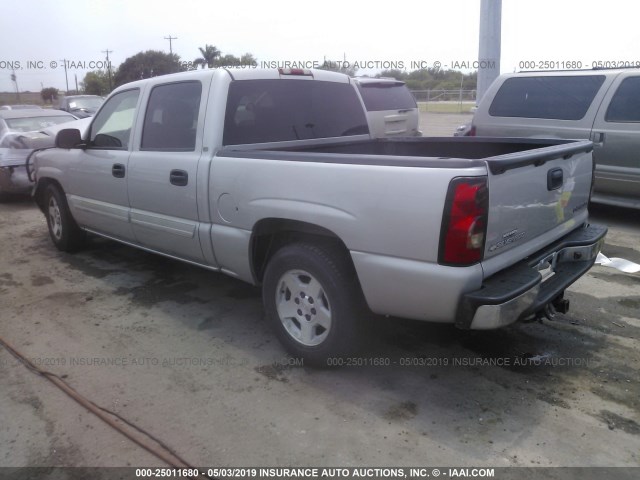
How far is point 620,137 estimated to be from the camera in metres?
6.44

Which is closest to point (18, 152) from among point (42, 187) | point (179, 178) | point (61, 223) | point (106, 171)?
point (42, 187)

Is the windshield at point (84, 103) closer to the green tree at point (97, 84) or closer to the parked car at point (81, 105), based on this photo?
the parked car at point (81, 105)

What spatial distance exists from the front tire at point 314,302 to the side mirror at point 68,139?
2.77 m

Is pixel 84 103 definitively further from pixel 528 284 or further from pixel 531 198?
pixel 528 284

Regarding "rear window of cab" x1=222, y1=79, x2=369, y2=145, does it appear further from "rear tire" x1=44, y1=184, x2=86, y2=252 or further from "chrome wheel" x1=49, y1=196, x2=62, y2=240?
"chrome wheel" x1=49, y1=196, x2=62, y2=240

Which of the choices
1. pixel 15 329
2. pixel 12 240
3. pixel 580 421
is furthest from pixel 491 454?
pixel 12 240

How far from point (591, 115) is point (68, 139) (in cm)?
586

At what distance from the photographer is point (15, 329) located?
4.26 m

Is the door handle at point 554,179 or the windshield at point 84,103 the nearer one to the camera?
the door handle at point 554,179

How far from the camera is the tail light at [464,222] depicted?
103 inches

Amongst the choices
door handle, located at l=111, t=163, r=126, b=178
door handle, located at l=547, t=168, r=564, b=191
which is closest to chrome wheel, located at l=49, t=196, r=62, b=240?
door handle, located at l=111, t=163, r=126, b=178

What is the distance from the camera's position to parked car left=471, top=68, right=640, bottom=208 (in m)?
6.43

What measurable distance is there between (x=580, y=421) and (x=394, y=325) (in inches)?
60.6

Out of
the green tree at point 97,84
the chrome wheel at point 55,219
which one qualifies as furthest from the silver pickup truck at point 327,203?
the green tree at point 97,84
